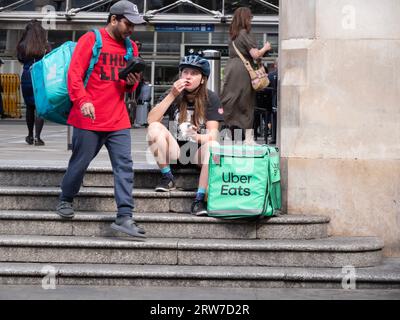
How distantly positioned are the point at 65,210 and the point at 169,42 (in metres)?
20.9

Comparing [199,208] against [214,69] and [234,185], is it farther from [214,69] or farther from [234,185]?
[214,69]

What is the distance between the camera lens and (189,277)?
678 cm

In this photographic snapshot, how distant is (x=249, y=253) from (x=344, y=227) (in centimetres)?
108

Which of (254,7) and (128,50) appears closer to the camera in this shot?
(128,50)

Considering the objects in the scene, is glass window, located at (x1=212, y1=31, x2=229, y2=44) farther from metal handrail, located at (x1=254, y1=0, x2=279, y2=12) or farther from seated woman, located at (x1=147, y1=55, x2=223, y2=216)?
seated woman, located at (x1=147, y1=55, x2=223, y2=216)

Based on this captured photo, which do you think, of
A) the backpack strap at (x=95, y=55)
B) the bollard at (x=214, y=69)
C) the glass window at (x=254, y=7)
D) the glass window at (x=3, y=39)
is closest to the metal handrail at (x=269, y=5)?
the glass window at (x=254, y=7)

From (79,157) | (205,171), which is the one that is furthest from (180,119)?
(79,157)

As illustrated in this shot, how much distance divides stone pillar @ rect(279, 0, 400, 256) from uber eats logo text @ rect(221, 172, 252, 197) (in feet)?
2.18

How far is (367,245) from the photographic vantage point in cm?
720

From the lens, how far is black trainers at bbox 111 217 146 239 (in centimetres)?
706

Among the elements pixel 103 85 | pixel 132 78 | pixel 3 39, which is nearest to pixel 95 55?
pixel 103 85

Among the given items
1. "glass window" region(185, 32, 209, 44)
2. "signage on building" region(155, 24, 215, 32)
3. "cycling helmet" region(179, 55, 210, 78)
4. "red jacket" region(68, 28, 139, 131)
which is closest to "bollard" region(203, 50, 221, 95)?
"cycling helmet" region(179, 55, 210, 78)

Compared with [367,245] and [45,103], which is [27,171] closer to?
[45,103]
